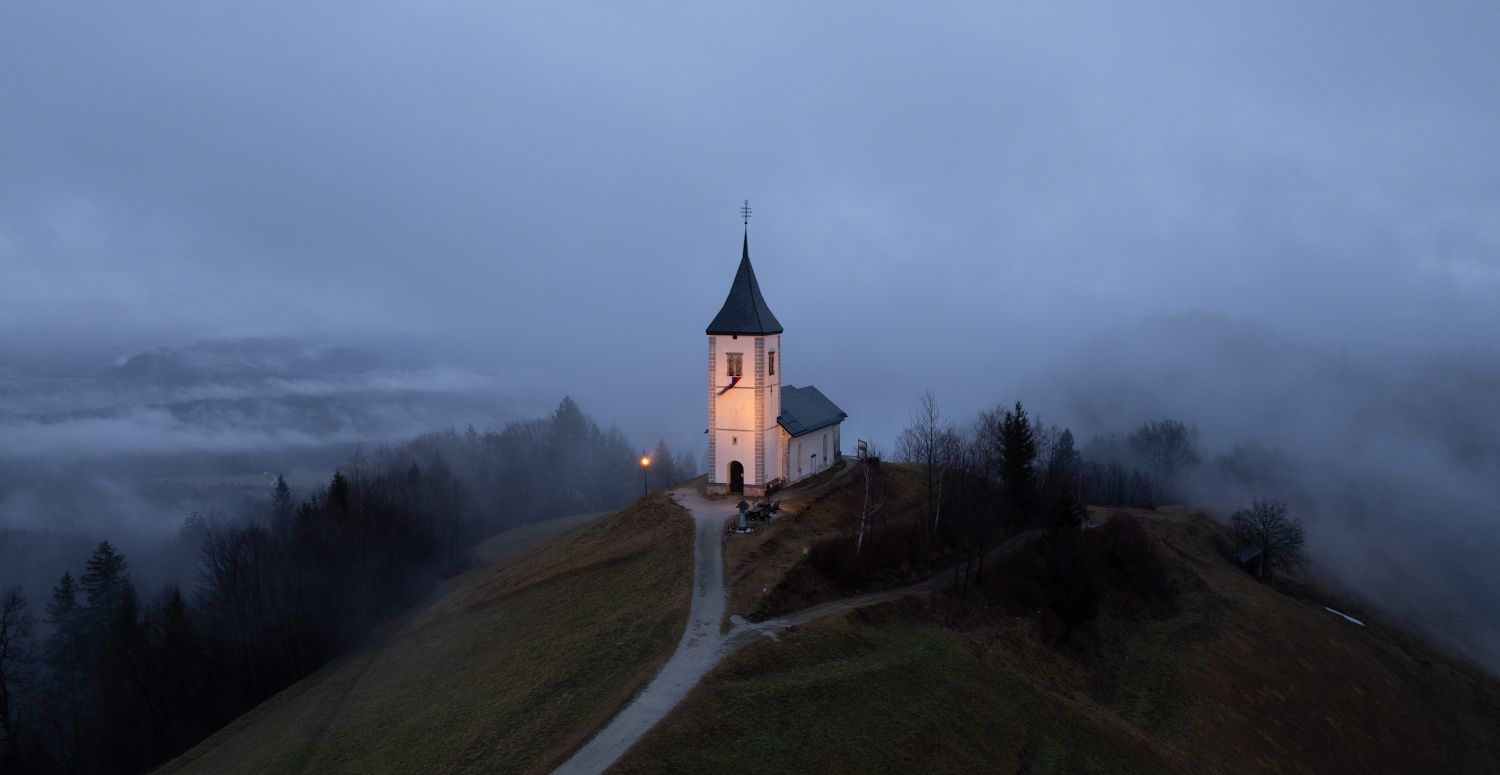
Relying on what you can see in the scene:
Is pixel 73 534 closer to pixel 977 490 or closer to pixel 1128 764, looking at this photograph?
pixel 977 490

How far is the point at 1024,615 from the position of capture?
42.4m

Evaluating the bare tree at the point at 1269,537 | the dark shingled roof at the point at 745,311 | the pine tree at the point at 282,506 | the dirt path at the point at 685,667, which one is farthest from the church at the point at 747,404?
the pine tree at the point at 282,506

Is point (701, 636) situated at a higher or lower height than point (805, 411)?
lower

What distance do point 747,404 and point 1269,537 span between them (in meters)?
42.1

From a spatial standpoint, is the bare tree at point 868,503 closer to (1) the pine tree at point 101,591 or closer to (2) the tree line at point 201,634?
(2) the tree line at point 201,634

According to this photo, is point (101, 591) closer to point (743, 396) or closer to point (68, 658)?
point (68, 658)

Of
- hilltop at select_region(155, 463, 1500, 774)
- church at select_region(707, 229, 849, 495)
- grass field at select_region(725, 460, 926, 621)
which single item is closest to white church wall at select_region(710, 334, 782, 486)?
church at select_region(707, 229, 849, 495)

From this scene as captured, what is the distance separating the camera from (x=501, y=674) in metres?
36.2

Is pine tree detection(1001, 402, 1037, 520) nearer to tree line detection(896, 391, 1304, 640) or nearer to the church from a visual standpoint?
tree line detection(896, 391, 1304, 640)

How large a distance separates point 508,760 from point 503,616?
19355mm

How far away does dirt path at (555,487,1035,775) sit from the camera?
25.6 meters

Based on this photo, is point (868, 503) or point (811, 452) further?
point (811, 452)

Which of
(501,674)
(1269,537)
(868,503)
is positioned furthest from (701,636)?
(1269,537)

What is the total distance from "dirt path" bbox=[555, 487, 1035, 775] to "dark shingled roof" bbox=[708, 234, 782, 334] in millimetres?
11680
